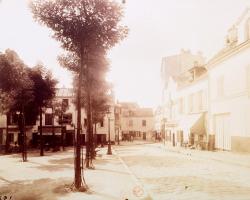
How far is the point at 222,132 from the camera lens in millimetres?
32094

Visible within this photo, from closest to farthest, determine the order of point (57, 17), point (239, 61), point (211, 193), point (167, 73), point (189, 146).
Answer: point (211, 193) < point (57, 17) < point (239, 61) < point (189, 146) < point (167, 73)

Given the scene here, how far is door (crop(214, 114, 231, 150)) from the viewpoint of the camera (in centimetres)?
3091

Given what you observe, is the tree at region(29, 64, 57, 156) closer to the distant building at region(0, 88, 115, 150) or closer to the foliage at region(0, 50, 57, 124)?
the foliage at region(0, 50, 57, 124)

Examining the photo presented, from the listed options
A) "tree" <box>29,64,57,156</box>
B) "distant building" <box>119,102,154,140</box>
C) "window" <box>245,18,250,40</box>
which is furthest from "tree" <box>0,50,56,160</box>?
"distant building" <box>119,102,154,140</box>

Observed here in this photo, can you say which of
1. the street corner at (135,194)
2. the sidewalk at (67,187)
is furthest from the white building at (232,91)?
the street corner at (135,194)

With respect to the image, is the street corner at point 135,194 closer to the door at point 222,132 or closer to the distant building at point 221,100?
the distant building at point 221,100

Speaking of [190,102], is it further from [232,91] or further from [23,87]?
[23,87]

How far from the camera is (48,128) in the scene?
57594 millimetres

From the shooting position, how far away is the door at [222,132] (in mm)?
30906

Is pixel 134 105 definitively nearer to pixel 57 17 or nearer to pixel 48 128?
pixel 48 128

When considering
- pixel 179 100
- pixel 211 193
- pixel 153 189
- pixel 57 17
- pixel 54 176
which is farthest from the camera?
pixel 179 100

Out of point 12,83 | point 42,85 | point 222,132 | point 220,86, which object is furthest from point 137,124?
point 12,83

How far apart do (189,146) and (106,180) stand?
88.2 ft

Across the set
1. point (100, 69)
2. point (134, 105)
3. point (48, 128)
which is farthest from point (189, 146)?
point (134, 105)
